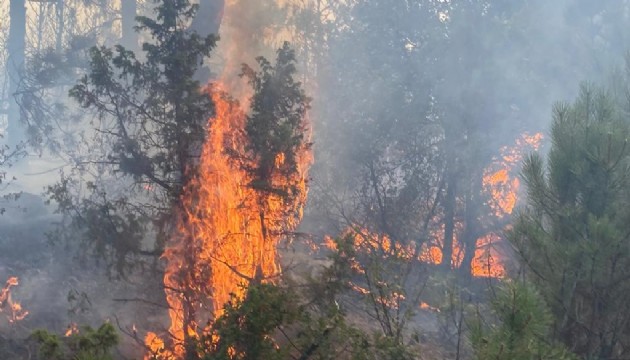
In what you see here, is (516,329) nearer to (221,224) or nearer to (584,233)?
(584,233)

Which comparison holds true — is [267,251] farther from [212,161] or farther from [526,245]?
[526,245]

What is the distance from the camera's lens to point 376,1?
17297 millimetres

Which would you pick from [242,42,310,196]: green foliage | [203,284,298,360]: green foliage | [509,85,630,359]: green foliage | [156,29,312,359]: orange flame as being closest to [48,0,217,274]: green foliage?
[156,29,312,359]: orange flame

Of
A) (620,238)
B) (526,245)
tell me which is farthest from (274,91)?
(620,238)

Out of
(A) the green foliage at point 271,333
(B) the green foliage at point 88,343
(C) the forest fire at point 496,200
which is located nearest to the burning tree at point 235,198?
(A) the green foliage at point 271,333

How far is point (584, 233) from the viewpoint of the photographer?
5.27 metres

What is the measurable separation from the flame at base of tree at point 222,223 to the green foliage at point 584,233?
11.9ft

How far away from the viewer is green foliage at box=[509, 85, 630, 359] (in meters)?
5.09

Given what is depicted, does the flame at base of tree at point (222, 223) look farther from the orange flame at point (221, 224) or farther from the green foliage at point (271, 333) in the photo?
the green foliage at point (271, 333)

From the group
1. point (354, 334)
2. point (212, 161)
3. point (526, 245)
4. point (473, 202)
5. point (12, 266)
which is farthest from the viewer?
point (473, 202)

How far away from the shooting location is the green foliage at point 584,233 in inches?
200

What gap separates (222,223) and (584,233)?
468 cm

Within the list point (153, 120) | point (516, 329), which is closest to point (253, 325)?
point (516, 329)

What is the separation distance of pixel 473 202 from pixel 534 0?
5.77 meters
